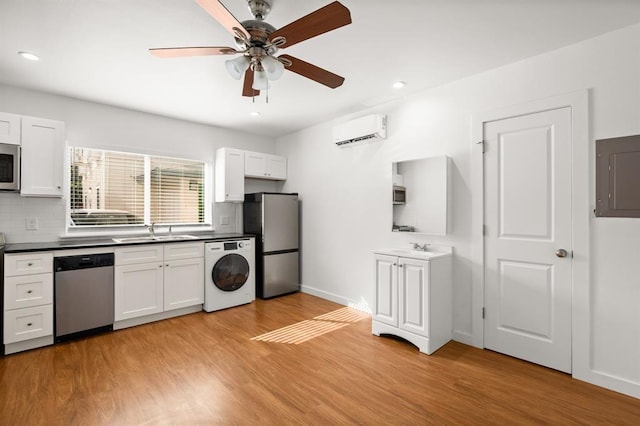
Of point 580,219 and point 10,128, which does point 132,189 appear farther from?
point 580,219

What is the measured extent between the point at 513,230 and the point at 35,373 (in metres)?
4.17

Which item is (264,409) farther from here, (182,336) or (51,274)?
(51,274)

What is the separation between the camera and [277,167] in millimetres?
5078

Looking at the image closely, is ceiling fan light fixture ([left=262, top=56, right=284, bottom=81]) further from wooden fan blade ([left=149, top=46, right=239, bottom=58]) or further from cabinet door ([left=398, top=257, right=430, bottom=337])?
cabinet door ([left=398, top=257, right=430, bottom=337])

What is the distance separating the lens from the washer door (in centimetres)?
395

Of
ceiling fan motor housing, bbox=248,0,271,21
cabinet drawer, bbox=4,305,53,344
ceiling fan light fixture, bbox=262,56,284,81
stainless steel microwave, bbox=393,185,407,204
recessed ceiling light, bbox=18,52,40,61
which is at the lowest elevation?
cabinet drawer, bbox=4,305,53,344

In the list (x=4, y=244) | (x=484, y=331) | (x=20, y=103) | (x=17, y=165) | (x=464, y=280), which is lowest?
(x=484, y=331)

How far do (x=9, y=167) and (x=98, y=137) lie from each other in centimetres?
95

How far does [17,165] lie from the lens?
115 inches

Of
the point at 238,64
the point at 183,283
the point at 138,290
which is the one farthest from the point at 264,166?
the point at 238,64

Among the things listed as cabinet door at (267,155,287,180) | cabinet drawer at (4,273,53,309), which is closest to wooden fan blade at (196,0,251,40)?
cabinet drawer at (4,273,53,309)

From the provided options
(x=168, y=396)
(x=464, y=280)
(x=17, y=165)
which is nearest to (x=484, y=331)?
(x=464, y=280)

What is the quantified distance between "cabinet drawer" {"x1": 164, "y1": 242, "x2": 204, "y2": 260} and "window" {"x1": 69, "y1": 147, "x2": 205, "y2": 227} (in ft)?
2.51

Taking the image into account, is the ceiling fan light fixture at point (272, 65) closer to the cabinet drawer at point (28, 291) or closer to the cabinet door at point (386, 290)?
the cabinet door at point (386, 290)
